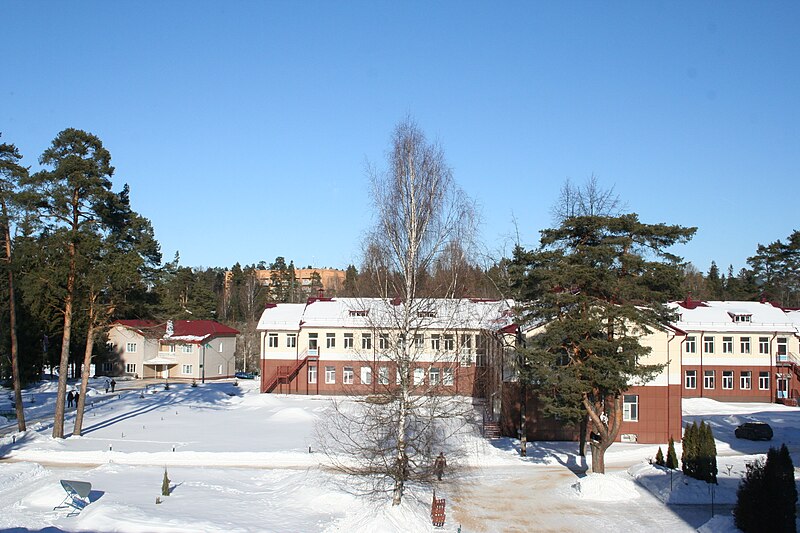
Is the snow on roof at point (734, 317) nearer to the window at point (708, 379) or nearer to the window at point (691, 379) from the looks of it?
the window at point (708, 379)

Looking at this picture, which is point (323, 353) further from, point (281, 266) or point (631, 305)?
point (281, 266)

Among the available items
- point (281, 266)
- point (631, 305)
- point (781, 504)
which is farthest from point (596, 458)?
point (281, 266)

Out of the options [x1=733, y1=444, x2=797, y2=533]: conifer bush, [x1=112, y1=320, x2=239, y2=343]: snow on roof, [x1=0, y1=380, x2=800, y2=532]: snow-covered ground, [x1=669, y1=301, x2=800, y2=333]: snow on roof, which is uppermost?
[x1=669, y1=301, x2=800, y2=333]: snow on roof

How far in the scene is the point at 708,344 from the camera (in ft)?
164

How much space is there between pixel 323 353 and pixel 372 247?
31.9m

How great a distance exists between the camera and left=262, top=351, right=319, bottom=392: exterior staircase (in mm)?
49938

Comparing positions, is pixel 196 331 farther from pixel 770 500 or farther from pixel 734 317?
pixel 770 500

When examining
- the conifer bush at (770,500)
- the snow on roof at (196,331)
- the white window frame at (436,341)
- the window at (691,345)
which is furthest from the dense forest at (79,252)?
the snow on roof at (196,331)

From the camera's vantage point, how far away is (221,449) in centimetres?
2995

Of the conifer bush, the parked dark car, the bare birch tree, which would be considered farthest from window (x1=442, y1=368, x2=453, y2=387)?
the parked dark car

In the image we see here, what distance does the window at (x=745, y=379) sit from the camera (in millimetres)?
50062

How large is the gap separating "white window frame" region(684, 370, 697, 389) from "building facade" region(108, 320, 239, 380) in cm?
4342

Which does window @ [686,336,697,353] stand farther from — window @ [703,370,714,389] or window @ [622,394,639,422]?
window @ [622,394,639,422]

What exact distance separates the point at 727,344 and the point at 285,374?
1274 inches
